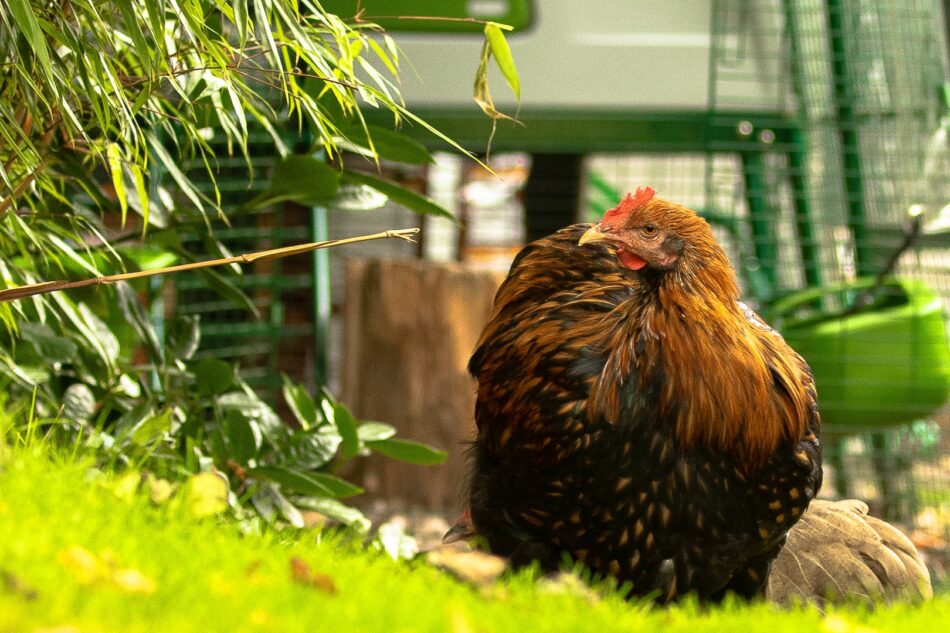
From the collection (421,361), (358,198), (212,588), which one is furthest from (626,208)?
(421,361)

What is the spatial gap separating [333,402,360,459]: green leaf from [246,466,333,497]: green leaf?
16 centimetres

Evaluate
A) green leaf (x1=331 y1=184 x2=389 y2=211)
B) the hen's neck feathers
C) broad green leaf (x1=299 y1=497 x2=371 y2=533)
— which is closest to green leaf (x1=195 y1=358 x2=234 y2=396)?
broad green leaf (x1=299 y1=497 x2=371 y2=533)

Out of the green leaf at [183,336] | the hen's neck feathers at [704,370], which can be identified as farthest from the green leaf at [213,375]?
the hen's neck feathers at [704,370]

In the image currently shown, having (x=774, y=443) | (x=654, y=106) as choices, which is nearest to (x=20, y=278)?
(x=774, y=443)

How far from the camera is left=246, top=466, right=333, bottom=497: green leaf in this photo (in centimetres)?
286

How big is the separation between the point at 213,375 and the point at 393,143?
76 cm

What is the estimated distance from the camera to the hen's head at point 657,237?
2676mm

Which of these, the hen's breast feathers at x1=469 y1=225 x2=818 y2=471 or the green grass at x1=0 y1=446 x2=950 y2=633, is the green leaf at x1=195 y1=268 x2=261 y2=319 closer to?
the hen's breast feathers at x1=469 y1=225 x2=818 y2=471

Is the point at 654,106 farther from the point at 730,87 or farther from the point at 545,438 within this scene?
the point at 545,438

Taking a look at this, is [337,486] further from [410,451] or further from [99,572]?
[99,572]

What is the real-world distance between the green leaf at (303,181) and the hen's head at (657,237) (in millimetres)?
674

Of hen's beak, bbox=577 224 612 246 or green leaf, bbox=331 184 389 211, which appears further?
green leaf, bbox=331 184 389 211

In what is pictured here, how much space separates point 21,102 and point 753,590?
6.84ft

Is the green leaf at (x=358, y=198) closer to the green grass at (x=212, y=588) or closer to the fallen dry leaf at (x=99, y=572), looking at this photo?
the green grass at (x=212, y=588)
